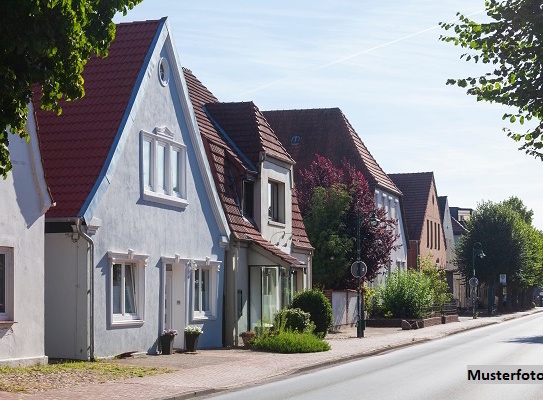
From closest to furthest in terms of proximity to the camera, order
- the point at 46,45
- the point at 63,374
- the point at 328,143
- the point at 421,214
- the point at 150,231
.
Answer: the point at 46,45 < the point at 63,374 < the point at 150,231 < the point at 328,143 < the point at 421,214

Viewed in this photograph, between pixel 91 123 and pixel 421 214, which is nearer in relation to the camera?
pixel 91 123

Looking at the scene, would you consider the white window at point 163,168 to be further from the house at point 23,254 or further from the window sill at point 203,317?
the house at point 23,254

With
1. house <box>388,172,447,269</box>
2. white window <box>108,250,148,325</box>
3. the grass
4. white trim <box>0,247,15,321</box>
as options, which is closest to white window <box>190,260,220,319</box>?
white window <box>108,250,148,325</box>

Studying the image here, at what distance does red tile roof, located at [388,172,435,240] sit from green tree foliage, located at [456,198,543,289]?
8.90 m

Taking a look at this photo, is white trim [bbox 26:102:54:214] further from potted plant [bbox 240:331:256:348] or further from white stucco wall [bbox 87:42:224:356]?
potted plant [bbox 240:331:256:348]

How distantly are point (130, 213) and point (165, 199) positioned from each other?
2.08 metres

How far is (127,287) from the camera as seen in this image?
24625mm

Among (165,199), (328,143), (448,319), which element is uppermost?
(328,143)

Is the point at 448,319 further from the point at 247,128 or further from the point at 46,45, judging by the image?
the point at 46,45

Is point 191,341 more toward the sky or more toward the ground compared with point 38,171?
more toward the ground

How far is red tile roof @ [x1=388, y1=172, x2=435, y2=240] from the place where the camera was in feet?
231

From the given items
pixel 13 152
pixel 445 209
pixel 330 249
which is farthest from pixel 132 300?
pixel 445 209

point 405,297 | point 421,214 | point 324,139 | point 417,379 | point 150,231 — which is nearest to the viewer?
point 417,379

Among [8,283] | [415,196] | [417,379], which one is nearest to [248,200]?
[8,283]
